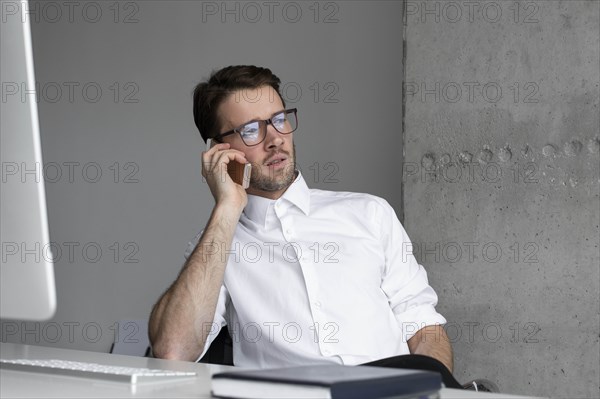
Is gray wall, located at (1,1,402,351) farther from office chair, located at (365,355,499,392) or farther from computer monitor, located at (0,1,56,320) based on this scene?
computer monitor, located at (0,1,56,320)

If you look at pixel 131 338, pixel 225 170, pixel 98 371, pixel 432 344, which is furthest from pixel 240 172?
pixel 131 338

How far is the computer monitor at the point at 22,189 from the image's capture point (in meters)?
0.98

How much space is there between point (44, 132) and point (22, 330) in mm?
1155

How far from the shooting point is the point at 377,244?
233cm

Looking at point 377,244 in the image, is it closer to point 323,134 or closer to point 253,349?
point 253,349

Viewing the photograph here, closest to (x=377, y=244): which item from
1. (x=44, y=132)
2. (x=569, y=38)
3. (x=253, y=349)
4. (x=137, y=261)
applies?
(x=253, y=349)

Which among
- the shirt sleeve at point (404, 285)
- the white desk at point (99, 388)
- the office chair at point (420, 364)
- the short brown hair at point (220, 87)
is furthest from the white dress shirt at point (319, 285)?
the white desk at point (99, 388)

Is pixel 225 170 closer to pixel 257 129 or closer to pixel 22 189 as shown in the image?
pixel 257 129

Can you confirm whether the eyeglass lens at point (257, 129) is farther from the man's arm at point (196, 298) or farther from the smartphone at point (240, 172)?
the man's arm at point (196, 298)

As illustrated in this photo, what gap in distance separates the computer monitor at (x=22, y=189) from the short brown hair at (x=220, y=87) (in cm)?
149

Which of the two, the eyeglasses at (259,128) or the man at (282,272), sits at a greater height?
the eyeglasses at (259,128)

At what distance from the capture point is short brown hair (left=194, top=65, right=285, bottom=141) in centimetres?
247

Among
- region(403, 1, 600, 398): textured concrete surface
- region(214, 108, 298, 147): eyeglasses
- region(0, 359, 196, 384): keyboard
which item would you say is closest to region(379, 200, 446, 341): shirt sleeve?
region(214, 108, 298, 147): eyeglasses

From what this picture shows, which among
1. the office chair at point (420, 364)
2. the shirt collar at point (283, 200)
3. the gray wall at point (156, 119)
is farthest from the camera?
the gray wall at point (156, 119)
